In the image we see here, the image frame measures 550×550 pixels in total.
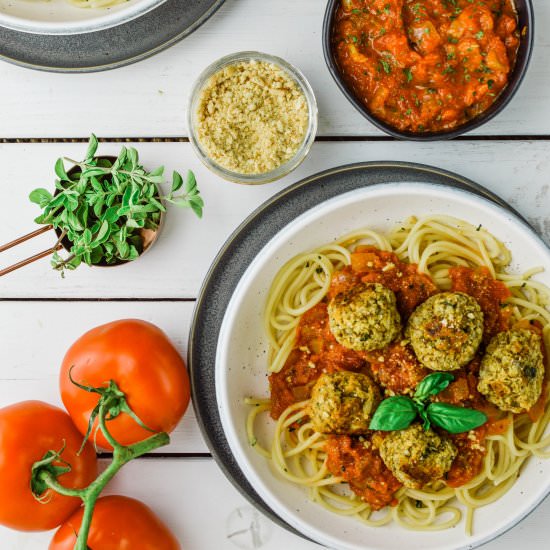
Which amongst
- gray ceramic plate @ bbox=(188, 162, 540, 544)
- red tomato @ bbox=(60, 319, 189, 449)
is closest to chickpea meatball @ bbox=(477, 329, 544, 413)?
gray ceramic plate @ bbox=(188, 162, 540, 544)

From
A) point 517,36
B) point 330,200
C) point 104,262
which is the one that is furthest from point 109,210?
point 517,36

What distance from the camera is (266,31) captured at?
9.05 feet

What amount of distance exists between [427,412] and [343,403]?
286mm

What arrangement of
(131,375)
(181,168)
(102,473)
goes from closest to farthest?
(102,473), (131,375), (181,168)

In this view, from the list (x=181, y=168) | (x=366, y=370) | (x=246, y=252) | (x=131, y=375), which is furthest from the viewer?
(x=181, y=168)

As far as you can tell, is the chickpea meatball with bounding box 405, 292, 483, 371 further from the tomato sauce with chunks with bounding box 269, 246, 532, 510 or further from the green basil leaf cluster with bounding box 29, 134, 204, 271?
the green basil leaf cluster with bounding box 29, 134, 204, 271

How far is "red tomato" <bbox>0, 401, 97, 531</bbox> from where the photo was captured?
2488mm

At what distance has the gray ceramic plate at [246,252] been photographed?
2621 mm

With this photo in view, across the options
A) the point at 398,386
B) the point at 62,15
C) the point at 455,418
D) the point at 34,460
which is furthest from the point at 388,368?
the point at 62,15

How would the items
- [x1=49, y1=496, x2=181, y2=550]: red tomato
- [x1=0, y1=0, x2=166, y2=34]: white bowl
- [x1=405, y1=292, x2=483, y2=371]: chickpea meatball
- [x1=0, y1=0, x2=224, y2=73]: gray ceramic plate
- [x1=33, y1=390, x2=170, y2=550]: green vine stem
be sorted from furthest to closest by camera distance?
[x1=0, y1=0, x2=224, y2=73]: gray ceramic plate < [x1=49, y1=496, x2=181, y2=550]: red tomato < [x1=0, y1=0, x2=166, y2=34]: white bowl < [x1=405, y1=292, x2=483, y2=371]: chickpea meatball < [x1=33, y1=390, x2=170, y2=550]: green vine stem

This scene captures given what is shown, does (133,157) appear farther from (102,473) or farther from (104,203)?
(102,473)

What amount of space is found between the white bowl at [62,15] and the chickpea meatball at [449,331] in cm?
141

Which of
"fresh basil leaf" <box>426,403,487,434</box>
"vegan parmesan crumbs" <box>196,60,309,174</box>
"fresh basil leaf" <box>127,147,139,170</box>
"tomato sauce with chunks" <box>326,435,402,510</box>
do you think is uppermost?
"vegan parmesan crumbs" <box>196,60,309,174</box>

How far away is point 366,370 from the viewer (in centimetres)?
256
